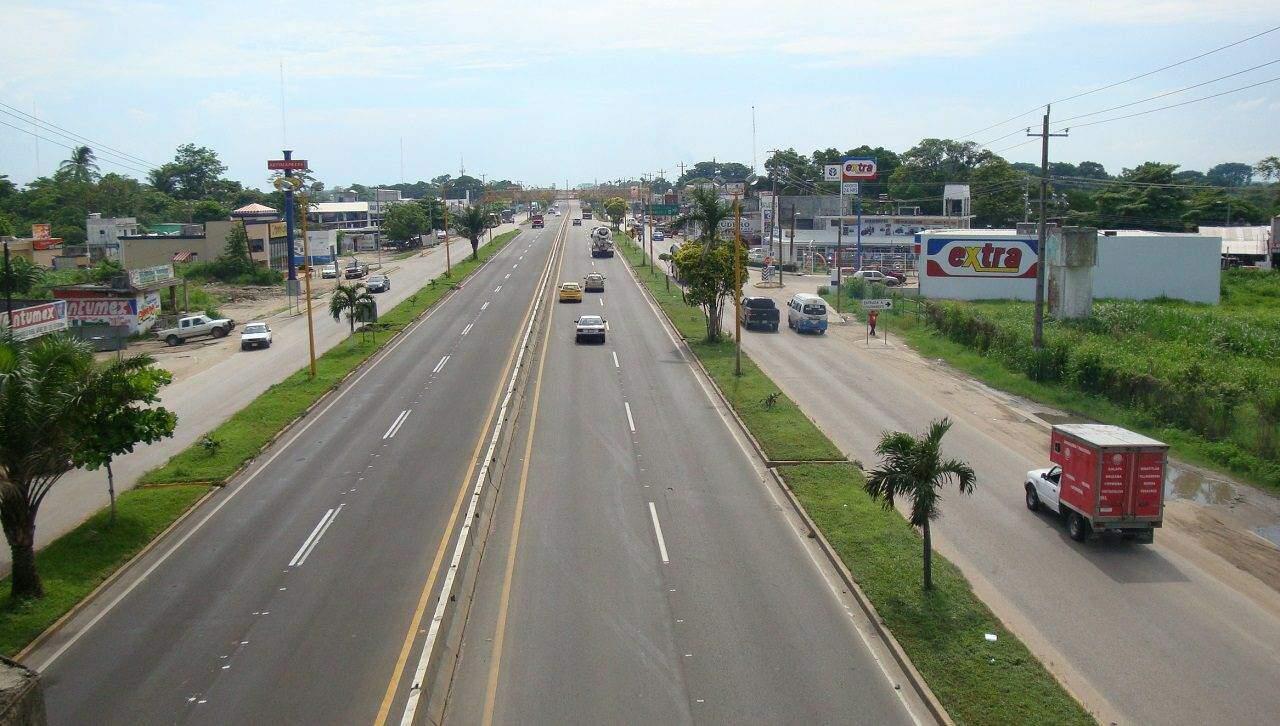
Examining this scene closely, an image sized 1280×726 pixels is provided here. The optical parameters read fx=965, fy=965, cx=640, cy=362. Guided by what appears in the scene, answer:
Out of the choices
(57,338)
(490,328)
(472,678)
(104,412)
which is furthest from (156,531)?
(490,328)

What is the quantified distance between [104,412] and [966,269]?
5808cm

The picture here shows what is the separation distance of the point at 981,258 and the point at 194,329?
50.9 m

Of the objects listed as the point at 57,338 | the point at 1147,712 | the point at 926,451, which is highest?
the point at 57,338

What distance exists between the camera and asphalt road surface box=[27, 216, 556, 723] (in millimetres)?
14477

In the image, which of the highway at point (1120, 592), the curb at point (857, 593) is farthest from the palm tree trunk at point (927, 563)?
the highway at point (1120, 592)

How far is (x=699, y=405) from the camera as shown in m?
35.6

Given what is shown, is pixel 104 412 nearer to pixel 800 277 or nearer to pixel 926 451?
pixel 926 451

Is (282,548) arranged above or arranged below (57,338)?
below

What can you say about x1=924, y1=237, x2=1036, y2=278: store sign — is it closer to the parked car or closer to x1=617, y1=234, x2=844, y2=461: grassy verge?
x1=617, y1=234, x2=844, y2=461: grassy verge

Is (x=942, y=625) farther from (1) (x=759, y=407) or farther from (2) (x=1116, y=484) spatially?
(1) (x=759, y=407)

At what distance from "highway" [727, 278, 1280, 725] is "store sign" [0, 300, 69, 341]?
34.1 m

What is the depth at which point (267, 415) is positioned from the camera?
33.7 metres

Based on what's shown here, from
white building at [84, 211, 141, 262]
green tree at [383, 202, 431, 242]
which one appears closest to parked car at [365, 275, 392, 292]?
white building at [84, 211, 141, 262]

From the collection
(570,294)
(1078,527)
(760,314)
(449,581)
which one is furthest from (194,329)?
(1078,527)
